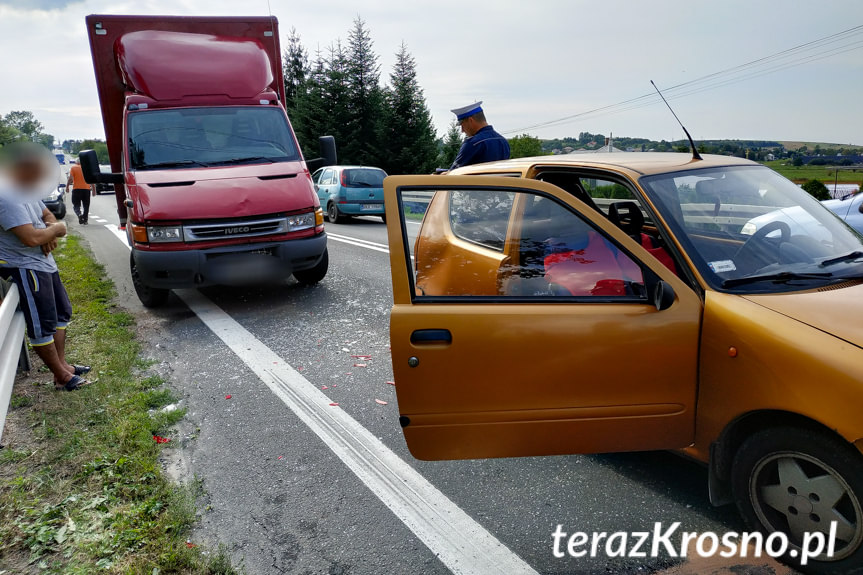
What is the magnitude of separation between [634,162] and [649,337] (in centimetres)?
107

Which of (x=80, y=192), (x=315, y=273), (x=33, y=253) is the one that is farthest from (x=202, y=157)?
(x=80, y=192)

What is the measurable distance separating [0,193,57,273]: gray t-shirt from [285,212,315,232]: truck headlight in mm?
2589

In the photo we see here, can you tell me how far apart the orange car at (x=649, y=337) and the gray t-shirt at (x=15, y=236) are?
9.97 ft

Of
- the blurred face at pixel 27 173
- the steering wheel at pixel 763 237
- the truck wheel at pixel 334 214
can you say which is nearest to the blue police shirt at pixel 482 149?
the steering wheel at pixel 763 237

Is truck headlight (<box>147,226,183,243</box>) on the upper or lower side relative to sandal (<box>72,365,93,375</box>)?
upper

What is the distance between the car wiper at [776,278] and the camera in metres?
2.46

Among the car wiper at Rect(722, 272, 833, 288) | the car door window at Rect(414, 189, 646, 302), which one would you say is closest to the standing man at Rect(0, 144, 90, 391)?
the car door window at Rect(414, 189, 646, 302)

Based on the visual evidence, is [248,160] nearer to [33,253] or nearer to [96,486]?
[33,253]

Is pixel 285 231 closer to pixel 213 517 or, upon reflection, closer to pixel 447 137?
pixel 213 517

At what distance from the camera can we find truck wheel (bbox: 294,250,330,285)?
7.51 m

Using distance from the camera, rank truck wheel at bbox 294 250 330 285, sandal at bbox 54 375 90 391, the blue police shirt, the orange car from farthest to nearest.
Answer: truck wheel at bbox 294 250 330 285 < the blue police shirt < sandal at bbox 54 375 90 391 < the orange car

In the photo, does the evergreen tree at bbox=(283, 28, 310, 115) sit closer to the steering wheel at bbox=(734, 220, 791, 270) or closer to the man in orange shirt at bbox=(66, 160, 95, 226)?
the man in orange shirt at bbox=(66, 160, 95, 226)

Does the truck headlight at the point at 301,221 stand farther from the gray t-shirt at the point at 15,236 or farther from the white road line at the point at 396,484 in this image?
the gray t-shirt at the point at 15,236

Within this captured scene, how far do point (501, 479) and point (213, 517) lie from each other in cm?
144
